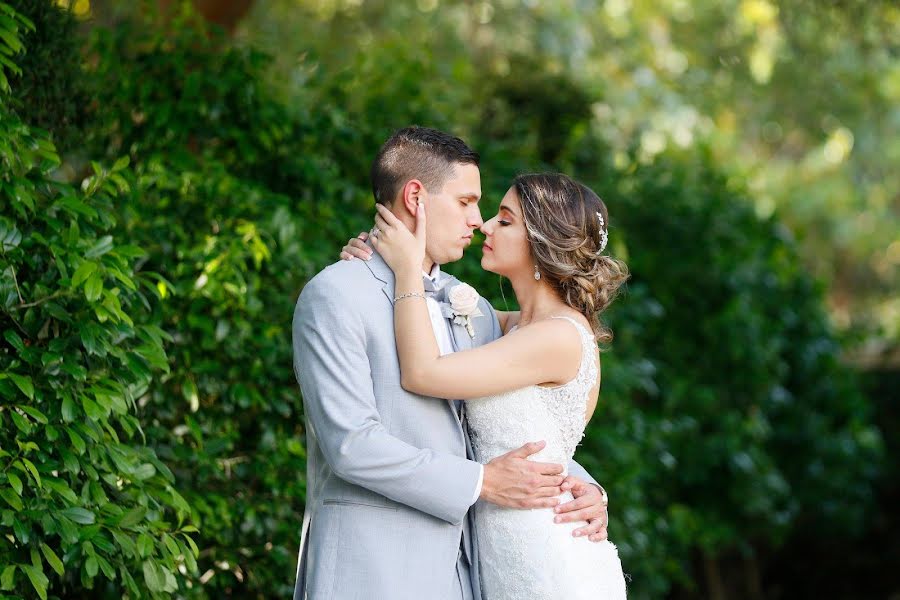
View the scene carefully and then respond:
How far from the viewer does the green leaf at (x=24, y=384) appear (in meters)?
2.79

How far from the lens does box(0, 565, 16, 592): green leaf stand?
8.70 feet

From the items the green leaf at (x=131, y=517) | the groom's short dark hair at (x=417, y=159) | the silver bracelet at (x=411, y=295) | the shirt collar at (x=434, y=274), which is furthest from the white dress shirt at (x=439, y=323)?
the green leaf at (x=131, y=517)

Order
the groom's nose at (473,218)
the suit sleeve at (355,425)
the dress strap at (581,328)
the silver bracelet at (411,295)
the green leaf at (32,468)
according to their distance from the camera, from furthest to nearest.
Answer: the dress strap at (581,328) → the groom's nose at (473,218) → the green leaf at (32,468) → the silver bracelet at (411,295) → the suit sleeve at (355,425)

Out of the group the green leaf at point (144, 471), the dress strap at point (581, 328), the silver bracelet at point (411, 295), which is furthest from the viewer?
the green leaf at point (144, 471)

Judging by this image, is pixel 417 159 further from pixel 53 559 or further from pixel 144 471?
pixel 53 559

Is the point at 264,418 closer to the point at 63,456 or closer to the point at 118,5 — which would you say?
the point at 63,456

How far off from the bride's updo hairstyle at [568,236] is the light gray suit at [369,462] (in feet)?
1.60

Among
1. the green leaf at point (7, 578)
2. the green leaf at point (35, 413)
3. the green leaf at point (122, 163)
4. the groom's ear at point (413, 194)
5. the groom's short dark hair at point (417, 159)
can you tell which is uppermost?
the green leaf at point (122, 163)

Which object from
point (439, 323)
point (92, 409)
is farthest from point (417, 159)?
point (92, 409)

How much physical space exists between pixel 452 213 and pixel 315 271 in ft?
5.40

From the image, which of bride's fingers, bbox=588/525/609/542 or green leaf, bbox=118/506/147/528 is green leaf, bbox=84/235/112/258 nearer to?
green leaf, bbox=118/506/147/528

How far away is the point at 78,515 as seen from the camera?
282cm

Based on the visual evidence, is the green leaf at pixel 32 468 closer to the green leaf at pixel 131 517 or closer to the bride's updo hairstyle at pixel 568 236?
the green leaf at pixel 131 517

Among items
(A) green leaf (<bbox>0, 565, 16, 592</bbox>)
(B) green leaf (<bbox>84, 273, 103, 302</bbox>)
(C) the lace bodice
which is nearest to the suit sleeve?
(C) the lace bodice
